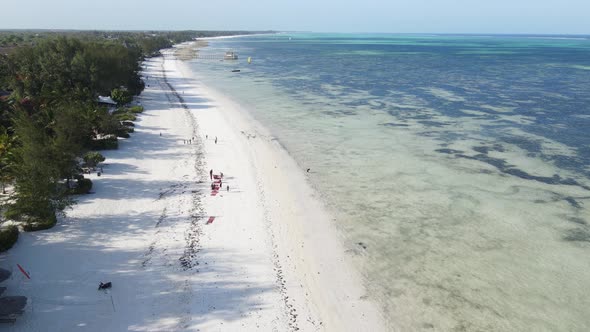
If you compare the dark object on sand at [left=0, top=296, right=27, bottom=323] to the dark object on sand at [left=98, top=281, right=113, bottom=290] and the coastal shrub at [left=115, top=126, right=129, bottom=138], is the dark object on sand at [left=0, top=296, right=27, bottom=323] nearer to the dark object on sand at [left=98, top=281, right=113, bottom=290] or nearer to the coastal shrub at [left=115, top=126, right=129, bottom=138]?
the dark object on sand at [left=98, top=281, right=113, bottom=290]

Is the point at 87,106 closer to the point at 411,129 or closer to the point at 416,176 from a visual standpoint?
the point at 416,176

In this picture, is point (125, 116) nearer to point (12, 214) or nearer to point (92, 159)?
point (92, 159)

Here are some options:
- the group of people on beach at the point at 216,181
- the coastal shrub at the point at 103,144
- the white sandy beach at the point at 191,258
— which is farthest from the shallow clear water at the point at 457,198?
the coastal shrub at the point at 103,144

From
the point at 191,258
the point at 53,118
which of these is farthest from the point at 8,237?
the point at 53,118

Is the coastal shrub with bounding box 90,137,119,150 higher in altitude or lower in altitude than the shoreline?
higher

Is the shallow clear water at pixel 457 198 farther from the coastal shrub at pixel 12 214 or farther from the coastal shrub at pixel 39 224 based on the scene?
the coastal shrub at pixel 12 214

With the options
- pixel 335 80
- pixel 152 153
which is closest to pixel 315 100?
pixel 335 80

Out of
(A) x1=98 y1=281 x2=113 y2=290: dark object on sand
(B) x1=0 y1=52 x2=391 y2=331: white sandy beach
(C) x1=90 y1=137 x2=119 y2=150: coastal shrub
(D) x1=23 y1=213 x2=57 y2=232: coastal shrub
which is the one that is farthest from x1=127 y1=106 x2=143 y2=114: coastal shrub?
(A) x1=98 y1=281 x2=113 y2=290: dark object on sand
